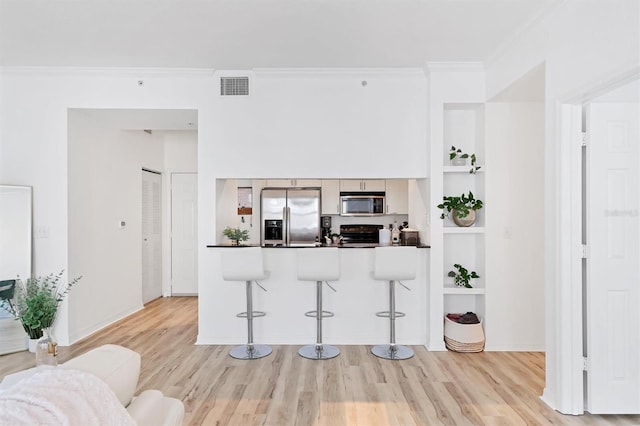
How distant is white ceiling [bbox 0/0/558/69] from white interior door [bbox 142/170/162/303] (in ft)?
7.87

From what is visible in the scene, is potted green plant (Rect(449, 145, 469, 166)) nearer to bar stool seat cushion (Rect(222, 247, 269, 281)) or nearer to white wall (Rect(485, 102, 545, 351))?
white wall (Rect(485, 102, 545, 351))

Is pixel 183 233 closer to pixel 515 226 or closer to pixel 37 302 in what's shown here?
pixel 37 302

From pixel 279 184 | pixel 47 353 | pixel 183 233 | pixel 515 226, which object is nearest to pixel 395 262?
pixel 515 226

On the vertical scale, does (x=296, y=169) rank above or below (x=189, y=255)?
above

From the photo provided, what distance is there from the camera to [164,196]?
6492mm

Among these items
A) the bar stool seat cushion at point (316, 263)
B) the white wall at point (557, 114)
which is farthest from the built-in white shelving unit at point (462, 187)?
the bar stool seat cushion at point (316, 263)

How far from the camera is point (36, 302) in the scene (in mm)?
3643

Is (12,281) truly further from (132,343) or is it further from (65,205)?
(132,343)

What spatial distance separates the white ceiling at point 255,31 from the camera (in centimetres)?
283

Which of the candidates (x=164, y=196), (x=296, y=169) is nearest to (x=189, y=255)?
(x=164, y=196)

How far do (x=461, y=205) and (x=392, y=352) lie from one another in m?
1.59

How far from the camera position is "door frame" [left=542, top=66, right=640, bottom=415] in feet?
8.68

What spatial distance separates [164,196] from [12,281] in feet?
9.19

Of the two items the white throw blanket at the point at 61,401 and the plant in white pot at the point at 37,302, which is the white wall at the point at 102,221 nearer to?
the plant in white pot at the point at 37,302
